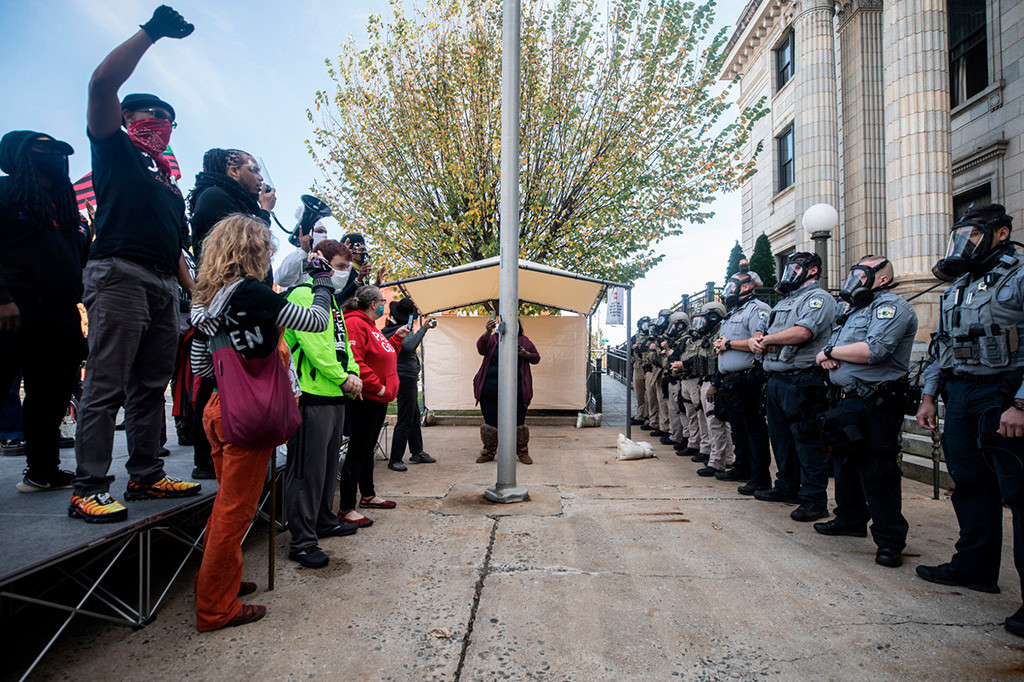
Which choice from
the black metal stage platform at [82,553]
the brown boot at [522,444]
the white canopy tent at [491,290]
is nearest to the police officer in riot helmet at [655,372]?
the white canopy tent at [491,290]

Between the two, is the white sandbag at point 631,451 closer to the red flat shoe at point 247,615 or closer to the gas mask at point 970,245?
the gas mask at point 970,245

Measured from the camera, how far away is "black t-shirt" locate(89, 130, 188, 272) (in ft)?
9.66

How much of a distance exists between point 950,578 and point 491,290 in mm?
7514

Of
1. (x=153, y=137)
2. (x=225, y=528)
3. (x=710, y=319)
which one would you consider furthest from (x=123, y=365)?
(x=710, y=319)

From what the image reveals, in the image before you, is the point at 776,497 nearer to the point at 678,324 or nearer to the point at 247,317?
the point at 678,324

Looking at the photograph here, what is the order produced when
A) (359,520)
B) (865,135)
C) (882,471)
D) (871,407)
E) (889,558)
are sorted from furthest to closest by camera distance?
(865,135) < (359,520) < (871,407) < (882,471) < (889,558)

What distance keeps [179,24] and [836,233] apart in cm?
1555

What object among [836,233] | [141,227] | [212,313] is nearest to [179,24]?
[141,227]

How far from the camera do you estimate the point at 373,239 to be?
11742 millimetres

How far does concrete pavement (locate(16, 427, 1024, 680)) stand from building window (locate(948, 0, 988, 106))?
10.9m

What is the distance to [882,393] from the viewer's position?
3.72 m

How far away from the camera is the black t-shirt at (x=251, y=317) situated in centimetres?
260

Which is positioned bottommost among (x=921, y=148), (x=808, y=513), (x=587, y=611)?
(x=587, y=611)

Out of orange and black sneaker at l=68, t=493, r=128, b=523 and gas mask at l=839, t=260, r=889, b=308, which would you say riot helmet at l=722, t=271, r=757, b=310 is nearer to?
gas mask at l=839, t=260, r=889, b=308
